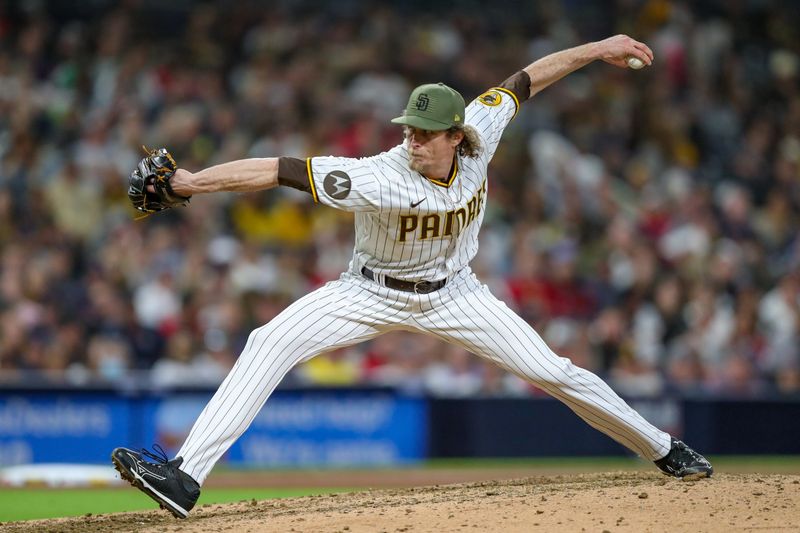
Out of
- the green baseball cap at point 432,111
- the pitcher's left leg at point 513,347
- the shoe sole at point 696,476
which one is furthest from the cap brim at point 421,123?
the shoe sole at point 696,476

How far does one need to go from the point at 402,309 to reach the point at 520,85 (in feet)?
4.67

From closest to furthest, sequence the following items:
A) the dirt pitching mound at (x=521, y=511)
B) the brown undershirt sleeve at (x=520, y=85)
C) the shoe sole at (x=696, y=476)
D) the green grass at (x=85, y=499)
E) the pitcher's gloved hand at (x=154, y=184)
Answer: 1. the dirt pitching mound at (x=521, y=511)
2. the pitcher's gloved hand at (x=154, y=184)
3. the shoe sole at (x=696, y=476)
4. the brown undershirt sleeve at (x=520, y=85)
5. the green grass at (x=85, y=499)

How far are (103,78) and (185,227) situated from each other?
2.13 m

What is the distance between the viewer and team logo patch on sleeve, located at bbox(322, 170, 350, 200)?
5312 mm

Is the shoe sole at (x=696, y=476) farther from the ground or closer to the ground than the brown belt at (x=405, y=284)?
closer to the ground

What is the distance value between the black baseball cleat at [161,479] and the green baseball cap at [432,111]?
1.85 meters

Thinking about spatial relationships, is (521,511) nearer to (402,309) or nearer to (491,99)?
(402,309)

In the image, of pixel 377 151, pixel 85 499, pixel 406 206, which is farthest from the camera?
pixel 377 151

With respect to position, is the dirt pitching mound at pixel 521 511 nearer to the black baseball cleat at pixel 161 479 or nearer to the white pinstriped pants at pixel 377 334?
the black baseball cleat at pixel 161 479

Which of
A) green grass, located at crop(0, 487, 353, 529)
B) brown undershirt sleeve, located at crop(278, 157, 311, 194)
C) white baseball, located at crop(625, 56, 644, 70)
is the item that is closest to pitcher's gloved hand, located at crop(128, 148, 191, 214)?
brown undershirt sleeve, located at crop(278, 157, 311, 194)

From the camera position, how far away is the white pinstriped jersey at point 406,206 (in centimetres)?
535

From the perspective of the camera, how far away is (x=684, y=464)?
6.08 meters

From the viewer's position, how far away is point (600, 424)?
6.00m

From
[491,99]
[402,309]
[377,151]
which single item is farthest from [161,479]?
[377,151]
